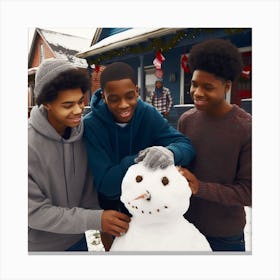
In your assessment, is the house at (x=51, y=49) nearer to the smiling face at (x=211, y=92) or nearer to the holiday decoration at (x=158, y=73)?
the holiday decoration at (x=158, y=73)

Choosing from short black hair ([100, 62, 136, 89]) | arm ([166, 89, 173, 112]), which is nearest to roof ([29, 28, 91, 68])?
short black hair ([100, 62, 136, 89])

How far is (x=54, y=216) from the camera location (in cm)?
132

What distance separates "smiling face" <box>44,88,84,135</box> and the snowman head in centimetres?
30

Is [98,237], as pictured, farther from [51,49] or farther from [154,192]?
[51,49]

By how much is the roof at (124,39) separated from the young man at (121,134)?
0.14 m

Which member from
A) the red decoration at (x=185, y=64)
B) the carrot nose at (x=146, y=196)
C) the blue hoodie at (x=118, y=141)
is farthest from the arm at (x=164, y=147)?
the red decoration at (x=185, y=64)

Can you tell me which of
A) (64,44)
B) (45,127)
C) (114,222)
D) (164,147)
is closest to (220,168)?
(164,147)

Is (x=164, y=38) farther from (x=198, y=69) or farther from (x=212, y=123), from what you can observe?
(x=212, y=123)

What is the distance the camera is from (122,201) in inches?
51.8

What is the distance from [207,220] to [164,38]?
31.6 inches

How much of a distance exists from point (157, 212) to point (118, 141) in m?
0.32

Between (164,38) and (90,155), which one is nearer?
(90,155)

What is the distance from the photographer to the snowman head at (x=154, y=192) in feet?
4.08
